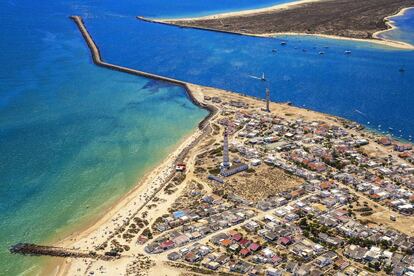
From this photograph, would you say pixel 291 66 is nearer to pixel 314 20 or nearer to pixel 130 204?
pixel 314 20

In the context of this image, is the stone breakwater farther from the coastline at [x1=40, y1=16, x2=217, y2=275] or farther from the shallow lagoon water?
the shallow lagoon water

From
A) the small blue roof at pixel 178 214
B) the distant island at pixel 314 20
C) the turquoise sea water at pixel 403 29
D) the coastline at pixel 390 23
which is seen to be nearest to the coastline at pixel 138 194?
the small blue roof at pixel 178 214

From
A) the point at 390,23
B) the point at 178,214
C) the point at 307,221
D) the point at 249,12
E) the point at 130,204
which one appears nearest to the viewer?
the point at 307,221

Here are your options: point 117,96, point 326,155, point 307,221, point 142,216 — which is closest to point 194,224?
point 142,216

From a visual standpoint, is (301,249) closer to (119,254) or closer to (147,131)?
(119,254)

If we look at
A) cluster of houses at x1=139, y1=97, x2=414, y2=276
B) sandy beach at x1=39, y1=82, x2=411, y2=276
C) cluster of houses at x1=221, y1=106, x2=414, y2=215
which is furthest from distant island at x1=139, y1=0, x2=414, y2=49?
cluster of houses at x1=139, y1=97, x2=414, y2=276

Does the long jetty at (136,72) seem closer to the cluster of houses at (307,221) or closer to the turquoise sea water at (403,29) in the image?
the cluster of houses at (307,221)
